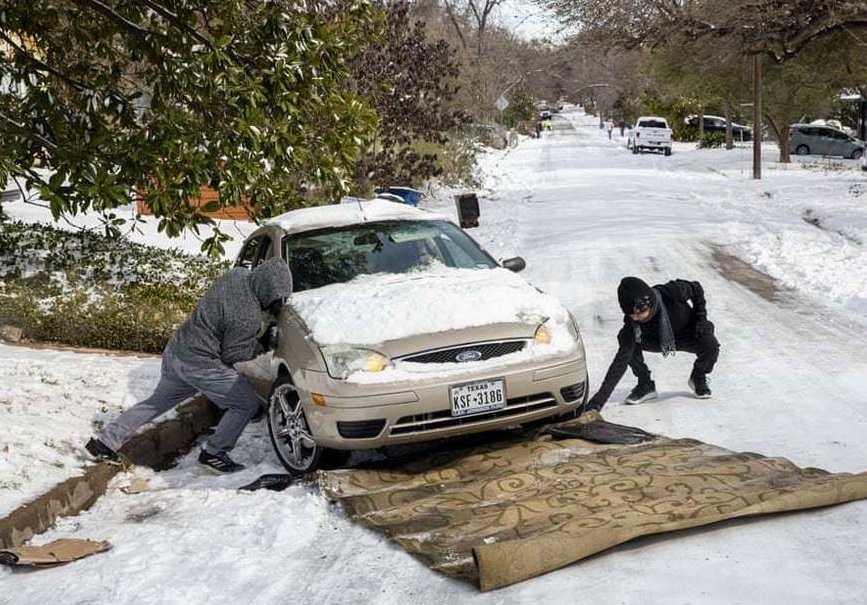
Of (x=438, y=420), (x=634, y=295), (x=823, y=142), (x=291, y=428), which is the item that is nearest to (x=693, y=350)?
(x=634, y=295)

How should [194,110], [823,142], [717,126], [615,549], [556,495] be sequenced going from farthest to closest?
[717,126] → [823,142] → [194,110] → [556,495] → [615,549]

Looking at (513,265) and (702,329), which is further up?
(513,265)

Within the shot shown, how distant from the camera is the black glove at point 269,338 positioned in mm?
6418

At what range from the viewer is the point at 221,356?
21.0ft

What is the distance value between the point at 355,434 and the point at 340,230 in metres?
2.15

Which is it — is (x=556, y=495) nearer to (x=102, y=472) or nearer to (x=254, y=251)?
(x=102, y=472)

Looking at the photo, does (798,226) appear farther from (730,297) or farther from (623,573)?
(623,573)

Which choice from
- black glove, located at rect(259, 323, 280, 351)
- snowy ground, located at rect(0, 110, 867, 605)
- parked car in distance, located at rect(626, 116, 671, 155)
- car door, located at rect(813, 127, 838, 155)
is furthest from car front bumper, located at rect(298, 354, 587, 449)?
parked car in distance, located at rect(626, 116, 671, 155)

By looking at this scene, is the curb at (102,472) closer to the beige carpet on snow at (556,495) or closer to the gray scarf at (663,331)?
the beige carpet on snow at (556,495)

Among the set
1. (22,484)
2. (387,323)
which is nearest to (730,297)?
(387,323)

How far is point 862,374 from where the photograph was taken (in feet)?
25.8

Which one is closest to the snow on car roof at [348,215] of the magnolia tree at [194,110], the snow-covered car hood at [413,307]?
the snow-covered car hood at [413,307]

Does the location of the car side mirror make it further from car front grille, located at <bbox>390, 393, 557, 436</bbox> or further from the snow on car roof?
car front grille, located at <bbox>390, 393, 557, 436</bbox>

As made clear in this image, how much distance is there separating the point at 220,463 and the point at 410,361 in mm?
1657
